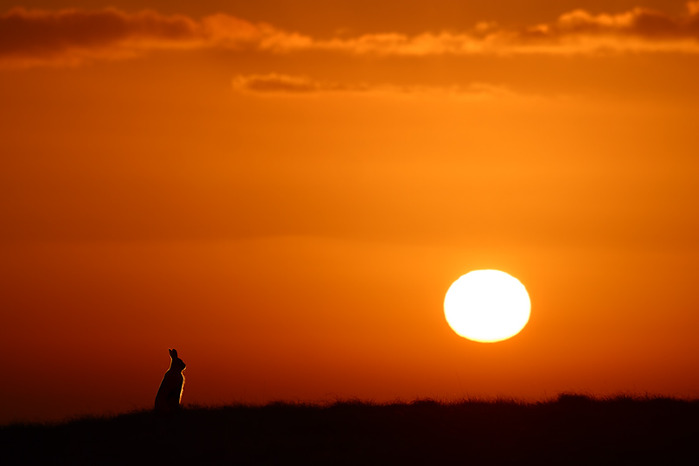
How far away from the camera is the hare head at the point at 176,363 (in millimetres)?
27047

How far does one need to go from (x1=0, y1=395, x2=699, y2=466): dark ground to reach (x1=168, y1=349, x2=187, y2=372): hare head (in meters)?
1.36

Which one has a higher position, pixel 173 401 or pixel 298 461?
pixel 173 401

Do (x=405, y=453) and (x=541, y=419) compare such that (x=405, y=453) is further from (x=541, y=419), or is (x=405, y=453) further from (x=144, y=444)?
(x=144, y=444)

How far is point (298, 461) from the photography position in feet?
75.4

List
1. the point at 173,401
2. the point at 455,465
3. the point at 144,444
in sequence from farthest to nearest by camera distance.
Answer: the point at 173,401 → the point at 144,444 → the point at 455,465

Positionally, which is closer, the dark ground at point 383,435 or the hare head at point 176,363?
the dark ground at point 383,435

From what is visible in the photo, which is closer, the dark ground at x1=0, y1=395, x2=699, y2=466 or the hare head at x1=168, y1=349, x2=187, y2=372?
the dark ground at x1=0, y1=395, x2=699, y2=466

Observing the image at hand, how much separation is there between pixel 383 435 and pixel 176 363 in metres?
6.18

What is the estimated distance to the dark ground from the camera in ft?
75.8

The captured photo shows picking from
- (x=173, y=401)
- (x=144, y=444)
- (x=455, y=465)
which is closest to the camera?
(x=455, y=465)

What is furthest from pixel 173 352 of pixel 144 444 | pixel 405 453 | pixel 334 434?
pixel 405 453

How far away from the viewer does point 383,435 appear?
2416cm

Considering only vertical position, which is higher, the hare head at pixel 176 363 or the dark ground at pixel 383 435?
the hare head at pixel 176 363

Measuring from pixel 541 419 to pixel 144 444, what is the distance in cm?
932
